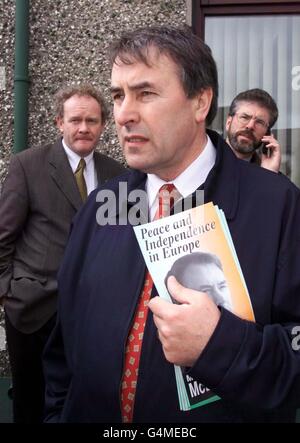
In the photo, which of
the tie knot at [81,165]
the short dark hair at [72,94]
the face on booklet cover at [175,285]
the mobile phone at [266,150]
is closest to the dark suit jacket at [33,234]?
the tie knot at [81,165]

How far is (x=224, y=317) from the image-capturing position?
1.29 m

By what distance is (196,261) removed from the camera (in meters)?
1.36

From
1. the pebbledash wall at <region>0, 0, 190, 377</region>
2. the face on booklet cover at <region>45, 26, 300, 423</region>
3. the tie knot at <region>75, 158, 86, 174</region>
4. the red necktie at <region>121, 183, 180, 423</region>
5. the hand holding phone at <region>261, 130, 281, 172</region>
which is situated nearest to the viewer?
the face on booklet cover at <region>45, 26, 300, 423</region>

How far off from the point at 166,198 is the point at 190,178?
0.08 meters

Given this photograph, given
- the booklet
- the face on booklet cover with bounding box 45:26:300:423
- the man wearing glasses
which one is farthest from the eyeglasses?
the booklet

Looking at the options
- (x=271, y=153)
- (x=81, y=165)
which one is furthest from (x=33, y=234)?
(x=271, y=153)

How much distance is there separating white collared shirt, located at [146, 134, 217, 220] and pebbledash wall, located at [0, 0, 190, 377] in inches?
108

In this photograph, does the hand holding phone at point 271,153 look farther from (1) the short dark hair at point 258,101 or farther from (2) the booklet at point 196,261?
(2) the booklet at point 196,261

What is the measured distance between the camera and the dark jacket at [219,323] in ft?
4.29

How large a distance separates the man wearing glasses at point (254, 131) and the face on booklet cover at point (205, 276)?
1698 millimetres

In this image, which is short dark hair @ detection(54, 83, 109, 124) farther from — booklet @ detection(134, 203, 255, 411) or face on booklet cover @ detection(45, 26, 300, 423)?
booklet @ detection(134, 203, 255, 411)

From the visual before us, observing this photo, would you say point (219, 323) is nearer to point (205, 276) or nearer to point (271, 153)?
point (205, 276)

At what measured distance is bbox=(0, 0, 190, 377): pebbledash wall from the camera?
436 centimetres
